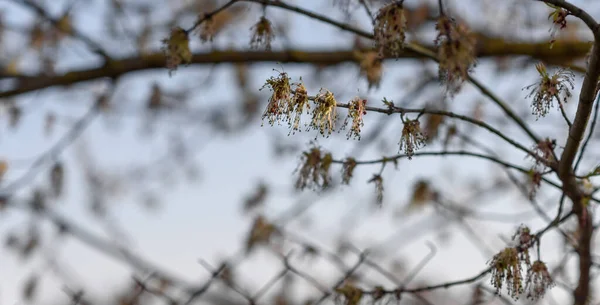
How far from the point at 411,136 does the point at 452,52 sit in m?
0.18

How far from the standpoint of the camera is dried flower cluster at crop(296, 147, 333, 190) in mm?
1425

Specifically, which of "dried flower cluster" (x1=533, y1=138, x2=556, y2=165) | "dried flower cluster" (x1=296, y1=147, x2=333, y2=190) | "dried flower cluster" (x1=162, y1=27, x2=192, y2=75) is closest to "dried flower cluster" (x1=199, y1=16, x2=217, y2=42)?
"dried flower cluster" (x1=162, y1=27, x2=192, y2=75)

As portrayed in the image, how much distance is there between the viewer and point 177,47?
1655mm

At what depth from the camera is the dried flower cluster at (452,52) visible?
112 cm

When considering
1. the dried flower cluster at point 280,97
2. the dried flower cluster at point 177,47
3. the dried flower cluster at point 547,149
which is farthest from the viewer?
the dried flower cluster at point 177,47

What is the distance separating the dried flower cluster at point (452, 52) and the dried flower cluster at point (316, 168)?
0.35 m

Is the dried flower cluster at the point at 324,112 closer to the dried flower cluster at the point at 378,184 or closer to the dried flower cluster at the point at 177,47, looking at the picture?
the dried flower cluster at the point at 378,184

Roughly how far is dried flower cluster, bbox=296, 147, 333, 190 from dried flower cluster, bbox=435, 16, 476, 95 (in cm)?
35

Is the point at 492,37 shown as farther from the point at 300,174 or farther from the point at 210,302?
the point at 300,174

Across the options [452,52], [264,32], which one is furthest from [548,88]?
[264,32]

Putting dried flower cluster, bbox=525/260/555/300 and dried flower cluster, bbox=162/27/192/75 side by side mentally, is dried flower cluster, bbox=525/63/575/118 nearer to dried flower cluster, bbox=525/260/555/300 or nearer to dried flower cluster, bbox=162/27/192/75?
dried flower cluster, bbox=525/260/555/300

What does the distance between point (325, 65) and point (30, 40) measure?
5.12 ft

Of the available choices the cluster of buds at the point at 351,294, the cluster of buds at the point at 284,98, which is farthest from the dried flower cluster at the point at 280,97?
the cluster of buds at the point at 351,294

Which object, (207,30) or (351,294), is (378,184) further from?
(207,30)
